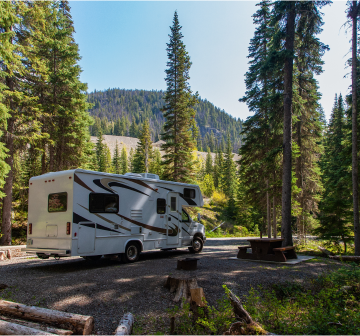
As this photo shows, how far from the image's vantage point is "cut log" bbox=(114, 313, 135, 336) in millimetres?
3904

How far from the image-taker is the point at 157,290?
6.14 m

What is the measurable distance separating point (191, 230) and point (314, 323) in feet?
26.2

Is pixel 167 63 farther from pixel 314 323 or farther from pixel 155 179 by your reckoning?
pixel 314 323

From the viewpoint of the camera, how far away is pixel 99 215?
29.1 feet

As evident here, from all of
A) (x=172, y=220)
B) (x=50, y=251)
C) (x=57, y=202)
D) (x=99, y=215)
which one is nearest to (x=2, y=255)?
(x=50, y=251)

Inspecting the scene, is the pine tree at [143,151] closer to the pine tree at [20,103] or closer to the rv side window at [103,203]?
the pine tree at [20,103]

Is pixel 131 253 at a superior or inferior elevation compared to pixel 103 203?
→ inferior

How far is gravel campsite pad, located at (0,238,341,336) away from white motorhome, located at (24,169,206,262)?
838mm

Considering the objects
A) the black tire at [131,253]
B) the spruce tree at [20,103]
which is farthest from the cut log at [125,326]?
the spruce tree at [20,103]

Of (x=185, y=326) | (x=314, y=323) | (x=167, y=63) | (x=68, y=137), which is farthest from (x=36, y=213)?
(x=167, y=63)

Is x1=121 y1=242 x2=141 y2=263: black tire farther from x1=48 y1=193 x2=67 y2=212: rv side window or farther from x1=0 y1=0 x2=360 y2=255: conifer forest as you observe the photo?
x1=0 y1=0 x2=360 y2=255: conifer forest

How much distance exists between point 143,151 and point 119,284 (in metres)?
42.6

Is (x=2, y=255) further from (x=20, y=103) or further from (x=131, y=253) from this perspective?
(x=20, y=103)

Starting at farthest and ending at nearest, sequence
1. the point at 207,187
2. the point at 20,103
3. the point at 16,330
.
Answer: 1. the point at 207,187
2. the point at 20,103
3. the point at 16,330
